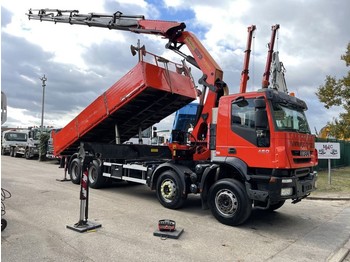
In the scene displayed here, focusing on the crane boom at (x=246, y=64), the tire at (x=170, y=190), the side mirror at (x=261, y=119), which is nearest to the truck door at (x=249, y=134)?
the side mirror at (x=261, y=119)

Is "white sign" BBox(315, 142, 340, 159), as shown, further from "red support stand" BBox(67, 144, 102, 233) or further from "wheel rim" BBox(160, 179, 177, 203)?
"red support stand" BBox(67, 144, 102, 233)

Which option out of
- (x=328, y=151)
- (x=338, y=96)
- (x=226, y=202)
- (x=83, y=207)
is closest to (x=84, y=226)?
(x=83, y=207)

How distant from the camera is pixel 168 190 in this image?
830 centimetres

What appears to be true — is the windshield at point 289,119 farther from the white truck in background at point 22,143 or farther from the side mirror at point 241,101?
the white truck in background at point 22,143

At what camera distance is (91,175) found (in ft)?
37.0

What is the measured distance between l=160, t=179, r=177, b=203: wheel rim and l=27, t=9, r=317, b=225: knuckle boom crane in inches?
1.0

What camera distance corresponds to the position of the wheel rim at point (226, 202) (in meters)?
6.76

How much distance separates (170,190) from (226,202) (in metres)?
1.76

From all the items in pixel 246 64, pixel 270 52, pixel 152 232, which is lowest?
pixel 152 232

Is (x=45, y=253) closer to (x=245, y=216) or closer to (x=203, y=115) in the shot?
(x=245, y=216)

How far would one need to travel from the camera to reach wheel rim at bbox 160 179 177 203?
8141 mm

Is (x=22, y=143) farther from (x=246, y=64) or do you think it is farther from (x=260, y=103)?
(x=260, y=103)

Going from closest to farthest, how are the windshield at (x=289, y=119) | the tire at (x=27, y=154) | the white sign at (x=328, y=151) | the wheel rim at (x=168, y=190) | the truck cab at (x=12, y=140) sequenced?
1. the windshield at (x=289, y=119)
2. the wheel rim at (x=168, y=190)
3. the white sign at (x=328, y=151)
4. the tire at (x=27, y=154)
5. the truck cab at (x=12, y=140)

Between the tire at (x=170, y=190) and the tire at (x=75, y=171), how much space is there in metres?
4.42
